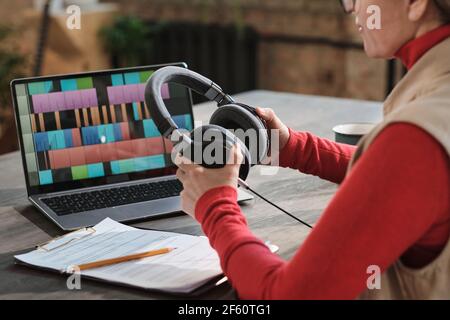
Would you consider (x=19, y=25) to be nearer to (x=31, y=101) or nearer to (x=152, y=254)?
(x=31, y=101)

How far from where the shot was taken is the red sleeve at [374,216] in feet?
2.54

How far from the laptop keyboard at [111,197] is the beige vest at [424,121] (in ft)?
1.78

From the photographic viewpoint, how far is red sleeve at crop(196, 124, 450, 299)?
775 millimetres

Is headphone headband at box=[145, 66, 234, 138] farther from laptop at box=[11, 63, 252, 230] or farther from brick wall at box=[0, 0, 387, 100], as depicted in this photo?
brick wall at box=[0, 0, 387, 100]

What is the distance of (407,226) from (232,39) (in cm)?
296

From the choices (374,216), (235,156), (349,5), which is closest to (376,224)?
(374,216)

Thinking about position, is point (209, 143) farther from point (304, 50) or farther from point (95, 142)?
point (304, 50)

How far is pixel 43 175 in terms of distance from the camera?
1.34 meters

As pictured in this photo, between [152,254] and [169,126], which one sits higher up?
[169,126]

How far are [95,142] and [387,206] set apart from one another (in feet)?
2.44

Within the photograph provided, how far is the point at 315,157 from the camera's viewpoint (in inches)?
51.3

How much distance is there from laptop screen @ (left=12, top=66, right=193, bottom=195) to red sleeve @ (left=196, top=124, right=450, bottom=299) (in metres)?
0.63

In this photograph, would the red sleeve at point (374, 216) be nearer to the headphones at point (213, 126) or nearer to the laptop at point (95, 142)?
the headphones at point (213, 126)
